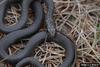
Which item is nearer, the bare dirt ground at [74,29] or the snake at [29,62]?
the snake at [29,62]

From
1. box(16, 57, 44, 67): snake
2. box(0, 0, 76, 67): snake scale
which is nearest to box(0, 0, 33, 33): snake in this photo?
box(0, 0, 76, 67): snake scale

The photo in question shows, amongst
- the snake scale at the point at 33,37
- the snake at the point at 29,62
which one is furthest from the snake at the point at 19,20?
the snake at the point at 29,62

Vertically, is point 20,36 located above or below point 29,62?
above

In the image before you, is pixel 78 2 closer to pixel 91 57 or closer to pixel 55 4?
pixel 55 4

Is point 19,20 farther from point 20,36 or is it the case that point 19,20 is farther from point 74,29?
point 74,29

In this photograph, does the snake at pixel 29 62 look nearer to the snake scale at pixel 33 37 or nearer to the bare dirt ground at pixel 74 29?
the snake scale at pixel 33 37

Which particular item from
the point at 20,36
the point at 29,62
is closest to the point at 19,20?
the point at 20,36
